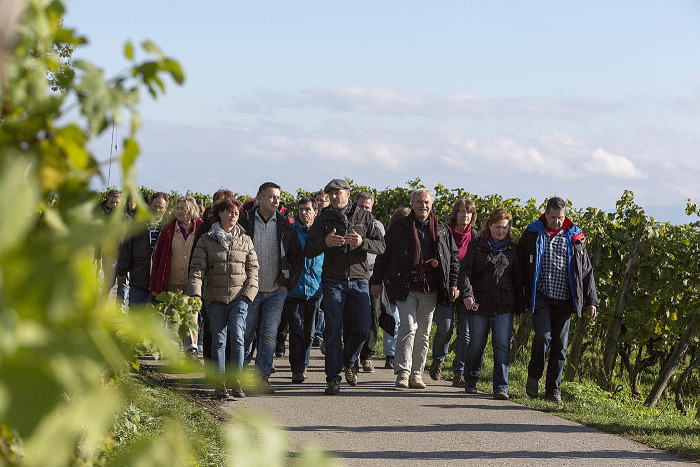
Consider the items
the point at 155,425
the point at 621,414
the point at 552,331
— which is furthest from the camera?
the point at 552,331

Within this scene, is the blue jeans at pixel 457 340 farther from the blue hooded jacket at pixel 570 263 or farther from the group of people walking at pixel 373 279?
the blue hooded jacket at pixel 570 263

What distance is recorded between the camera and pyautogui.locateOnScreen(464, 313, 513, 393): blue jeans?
934cm

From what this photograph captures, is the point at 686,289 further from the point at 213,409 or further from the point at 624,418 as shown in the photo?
the point at 213,409

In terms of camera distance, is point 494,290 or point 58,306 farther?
point 494,290

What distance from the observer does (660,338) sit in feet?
38.5

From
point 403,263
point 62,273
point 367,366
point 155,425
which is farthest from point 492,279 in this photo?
point 62,273

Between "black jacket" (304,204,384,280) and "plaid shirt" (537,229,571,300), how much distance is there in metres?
1.75

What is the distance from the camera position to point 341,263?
926cm

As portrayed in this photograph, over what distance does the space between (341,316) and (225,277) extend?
1.43m

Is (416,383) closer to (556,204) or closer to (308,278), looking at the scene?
(308,278)

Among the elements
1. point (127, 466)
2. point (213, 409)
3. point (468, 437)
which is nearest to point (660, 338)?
point (468, 437)

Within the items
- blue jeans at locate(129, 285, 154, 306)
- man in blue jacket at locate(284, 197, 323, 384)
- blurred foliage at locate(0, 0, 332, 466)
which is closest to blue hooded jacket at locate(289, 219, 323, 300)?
man in blue jacket at locate(284, 197, 323, 384)

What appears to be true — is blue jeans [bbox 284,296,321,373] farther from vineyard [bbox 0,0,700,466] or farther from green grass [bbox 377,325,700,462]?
vineyard [bbox 0,0,700,466]

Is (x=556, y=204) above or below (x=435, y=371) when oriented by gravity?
above
